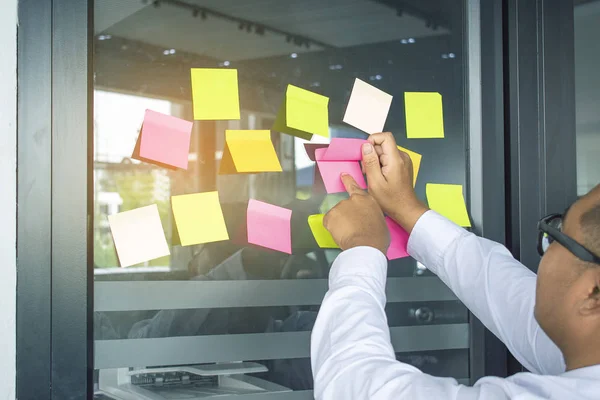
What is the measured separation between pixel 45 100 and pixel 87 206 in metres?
0.21

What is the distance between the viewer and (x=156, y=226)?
4.31ft

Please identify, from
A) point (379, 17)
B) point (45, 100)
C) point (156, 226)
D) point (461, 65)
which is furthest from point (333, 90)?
point (45, 100)

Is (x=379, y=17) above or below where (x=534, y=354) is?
above

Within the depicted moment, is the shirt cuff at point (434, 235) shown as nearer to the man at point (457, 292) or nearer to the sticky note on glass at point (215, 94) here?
the man at point (457, 292)

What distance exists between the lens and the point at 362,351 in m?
1.06

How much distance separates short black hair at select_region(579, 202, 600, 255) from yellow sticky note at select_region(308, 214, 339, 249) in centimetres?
57

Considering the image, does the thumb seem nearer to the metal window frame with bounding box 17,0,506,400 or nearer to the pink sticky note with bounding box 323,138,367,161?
the pink sticky note with bounding box 323,138,367,161

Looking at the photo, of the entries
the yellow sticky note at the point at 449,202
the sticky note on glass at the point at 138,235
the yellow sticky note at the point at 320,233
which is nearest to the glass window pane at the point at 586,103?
the yellow sticky note at the point at 449,202

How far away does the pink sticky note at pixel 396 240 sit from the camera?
1.49 m

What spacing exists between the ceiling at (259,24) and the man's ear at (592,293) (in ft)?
2.47

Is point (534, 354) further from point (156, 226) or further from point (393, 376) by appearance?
point (156, 226)

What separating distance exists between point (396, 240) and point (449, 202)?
181 millimetres

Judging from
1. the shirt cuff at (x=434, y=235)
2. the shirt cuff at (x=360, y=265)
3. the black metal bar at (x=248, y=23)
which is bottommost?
the shirt cuff at (x=360, y=265)
